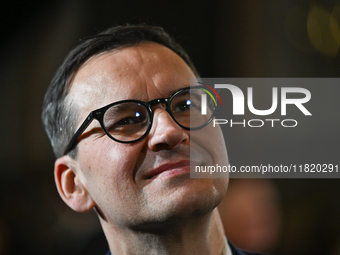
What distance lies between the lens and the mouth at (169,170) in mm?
973

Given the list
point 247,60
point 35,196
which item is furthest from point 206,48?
point 35,196

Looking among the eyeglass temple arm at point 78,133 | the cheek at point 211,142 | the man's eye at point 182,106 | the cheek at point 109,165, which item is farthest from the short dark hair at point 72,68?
the cheek at point 211,142

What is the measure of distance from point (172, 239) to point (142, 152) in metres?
0.32

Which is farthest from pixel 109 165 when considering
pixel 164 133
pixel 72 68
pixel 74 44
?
pixel 74 44

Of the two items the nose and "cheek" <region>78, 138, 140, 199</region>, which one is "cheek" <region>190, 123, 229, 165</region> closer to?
the nose

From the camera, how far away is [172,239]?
41.3 inches

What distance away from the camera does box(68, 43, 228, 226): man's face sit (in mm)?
970

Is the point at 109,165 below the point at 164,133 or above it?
below

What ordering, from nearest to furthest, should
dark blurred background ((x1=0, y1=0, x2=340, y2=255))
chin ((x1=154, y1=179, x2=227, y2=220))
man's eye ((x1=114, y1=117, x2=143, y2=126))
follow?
chin ((x1=154, y1=179, x2=227, y2=220)) < man's eye ((x1=114, y1=117, x2=143, y2=126)) < dark blurred background ((x1=0, y1=0, x2=340, y2=255))

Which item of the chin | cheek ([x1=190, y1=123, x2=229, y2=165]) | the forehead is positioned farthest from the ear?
cheek ([x1=190, y1=123, x2=229, y2=165])

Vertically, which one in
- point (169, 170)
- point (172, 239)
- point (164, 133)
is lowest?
point (172, 239)

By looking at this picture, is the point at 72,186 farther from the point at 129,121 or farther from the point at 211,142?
the point at 211,142

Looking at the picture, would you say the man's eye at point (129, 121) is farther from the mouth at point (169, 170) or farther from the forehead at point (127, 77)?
the mouth at point (169, 170)

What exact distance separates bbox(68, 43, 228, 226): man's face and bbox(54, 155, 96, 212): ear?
33mm
